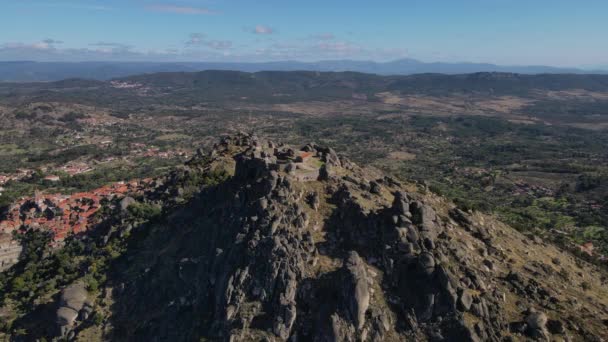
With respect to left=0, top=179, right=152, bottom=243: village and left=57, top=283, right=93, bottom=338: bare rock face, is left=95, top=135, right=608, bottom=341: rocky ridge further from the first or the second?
left=0, top=179, right=152, bottom=243: village

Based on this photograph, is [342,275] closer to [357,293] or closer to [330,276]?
[330,276]

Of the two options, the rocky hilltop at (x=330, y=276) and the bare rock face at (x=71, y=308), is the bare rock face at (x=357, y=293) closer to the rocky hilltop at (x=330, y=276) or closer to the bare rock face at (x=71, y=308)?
the rocky hilltop at (x=330, y=276)

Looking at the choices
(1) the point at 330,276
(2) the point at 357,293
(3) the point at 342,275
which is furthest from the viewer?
(1) the point at 330,276

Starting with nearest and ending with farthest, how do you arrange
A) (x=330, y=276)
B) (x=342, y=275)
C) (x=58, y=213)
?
(x=342, y=275)
(x=330, y=276)
(x=58, y=213)

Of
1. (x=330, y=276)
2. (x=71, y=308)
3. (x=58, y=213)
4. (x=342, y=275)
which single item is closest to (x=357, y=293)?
(x=342, y=275)

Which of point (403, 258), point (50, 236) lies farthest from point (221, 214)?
point (50, 236)

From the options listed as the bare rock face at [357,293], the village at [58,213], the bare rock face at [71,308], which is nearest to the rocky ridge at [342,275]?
the bare rock face at [357,293]

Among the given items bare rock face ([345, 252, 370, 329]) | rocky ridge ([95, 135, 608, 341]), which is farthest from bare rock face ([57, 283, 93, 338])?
bare rock face ([345, 252, 370, 329])

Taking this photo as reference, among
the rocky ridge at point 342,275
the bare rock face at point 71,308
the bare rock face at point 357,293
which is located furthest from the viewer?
the bare rock face at point 71,308

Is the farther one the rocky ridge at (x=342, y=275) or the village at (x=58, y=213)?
the village at (x=58, y=213)

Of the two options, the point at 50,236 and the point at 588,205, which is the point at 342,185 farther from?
the point at 588,205
